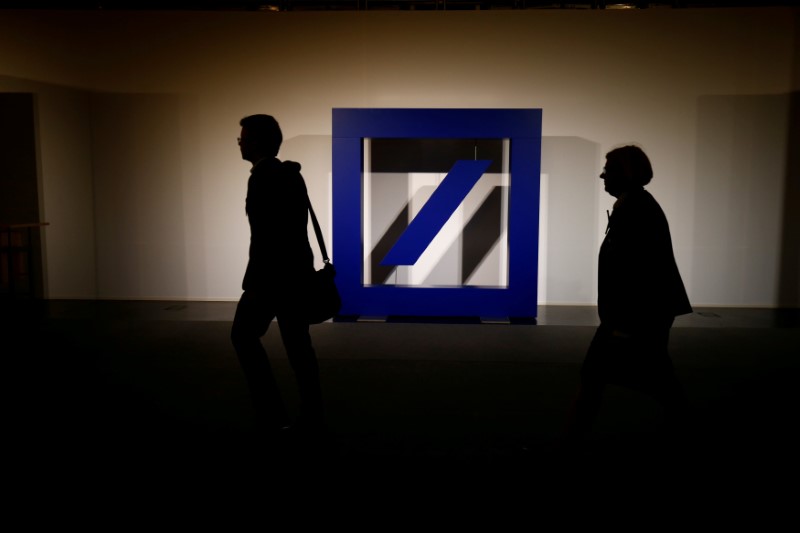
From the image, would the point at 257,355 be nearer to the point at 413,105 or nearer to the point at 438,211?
the point at 438,211

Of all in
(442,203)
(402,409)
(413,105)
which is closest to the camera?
(402,409)

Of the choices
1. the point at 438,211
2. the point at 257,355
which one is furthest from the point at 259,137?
the point at 438,211

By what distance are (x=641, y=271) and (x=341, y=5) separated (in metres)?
6.36

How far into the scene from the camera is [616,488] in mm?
2627

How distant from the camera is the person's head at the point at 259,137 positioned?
302cm

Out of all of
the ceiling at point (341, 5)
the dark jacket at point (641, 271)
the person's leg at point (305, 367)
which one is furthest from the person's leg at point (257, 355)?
the ceiling at point (341, 5)

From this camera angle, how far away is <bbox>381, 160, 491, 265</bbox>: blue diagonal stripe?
6.38 metres

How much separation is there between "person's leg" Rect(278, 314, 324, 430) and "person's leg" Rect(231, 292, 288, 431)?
10cm

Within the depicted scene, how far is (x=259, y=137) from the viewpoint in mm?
3020

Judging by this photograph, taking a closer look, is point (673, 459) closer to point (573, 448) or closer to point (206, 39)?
point (573, 448)

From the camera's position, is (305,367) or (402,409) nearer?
(305,367)

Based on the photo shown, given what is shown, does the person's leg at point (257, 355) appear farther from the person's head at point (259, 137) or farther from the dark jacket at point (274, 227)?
the person's head at point (259, 137)

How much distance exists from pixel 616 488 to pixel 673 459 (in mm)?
465

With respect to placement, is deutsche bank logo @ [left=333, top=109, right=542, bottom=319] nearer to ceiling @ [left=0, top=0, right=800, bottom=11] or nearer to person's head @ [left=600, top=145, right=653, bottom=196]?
ceiling @ [left=0, top=0, right=800, bottom=11]
